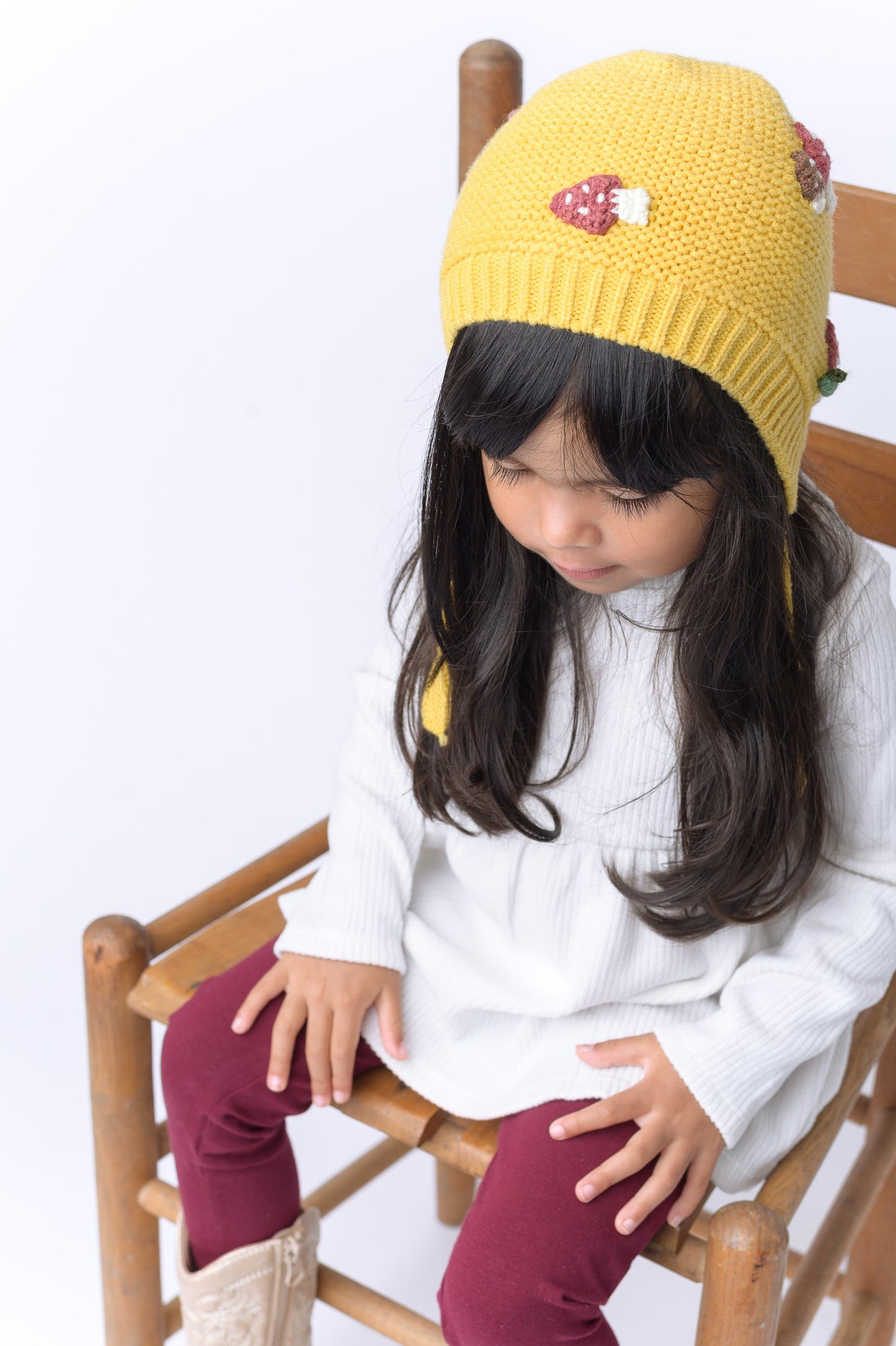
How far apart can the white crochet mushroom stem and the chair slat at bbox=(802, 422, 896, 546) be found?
36cm

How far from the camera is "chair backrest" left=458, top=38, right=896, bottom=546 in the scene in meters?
1.01

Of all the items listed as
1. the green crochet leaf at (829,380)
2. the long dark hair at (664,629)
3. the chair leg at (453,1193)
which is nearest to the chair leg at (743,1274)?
the long dark hair at (664,629)

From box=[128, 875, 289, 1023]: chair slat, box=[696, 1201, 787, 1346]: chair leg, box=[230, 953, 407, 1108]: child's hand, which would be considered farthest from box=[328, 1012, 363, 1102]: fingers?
box=[696, 1201, 787, 1346]: chair leg

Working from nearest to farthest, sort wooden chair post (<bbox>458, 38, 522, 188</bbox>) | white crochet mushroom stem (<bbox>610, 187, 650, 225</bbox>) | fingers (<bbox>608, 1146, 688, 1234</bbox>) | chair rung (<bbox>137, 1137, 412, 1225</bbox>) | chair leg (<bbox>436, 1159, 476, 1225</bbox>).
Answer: white crochet mushroom stem (<bbox>610, 187, 650, 225</bbox>) < fingers (<bbox>608, 1146, 688, 1234</bbox>) < wooden chair post (<bbox>458, 38, 522, 188</bbox>) < chair rung (<bbox>137, 1137, 412, 1225</bbox>) < chair leg (<bbox>436, 1159, 476, 1225</bbox>)

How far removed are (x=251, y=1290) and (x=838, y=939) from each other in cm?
38

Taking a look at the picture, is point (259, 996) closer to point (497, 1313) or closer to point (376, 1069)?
point (376, 1069)

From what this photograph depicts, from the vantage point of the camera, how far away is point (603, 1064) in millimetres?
858

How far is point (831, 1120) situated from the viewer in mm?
903

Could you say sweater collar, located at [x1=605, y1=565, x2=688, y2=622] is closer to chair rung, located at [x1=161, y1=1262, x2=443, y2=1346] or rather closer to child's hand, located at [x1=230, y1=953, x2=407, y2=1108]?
child's hand, located at [x1=230, y1=953, x2=407, y2=1108]

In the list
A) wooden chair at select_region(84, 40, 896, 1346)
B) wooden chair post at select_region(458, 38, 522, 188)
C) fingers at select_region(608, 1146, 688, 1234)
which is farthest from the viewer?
wooden chair post at select_region(458, 38, 522, 188)

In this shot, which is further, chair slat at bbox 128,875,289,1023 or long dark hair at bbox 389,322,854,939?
chair slat at bbox 128,875,289,1023

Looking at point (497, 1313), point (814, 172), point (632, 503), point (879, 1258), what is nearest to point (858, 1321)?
point (879, 1258)

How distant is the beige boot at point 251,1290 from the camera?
934mm

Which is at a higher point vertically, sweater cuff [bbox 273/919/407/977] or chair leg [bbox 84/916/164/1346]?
sweater cuff [bbox 273/919/407/977]
